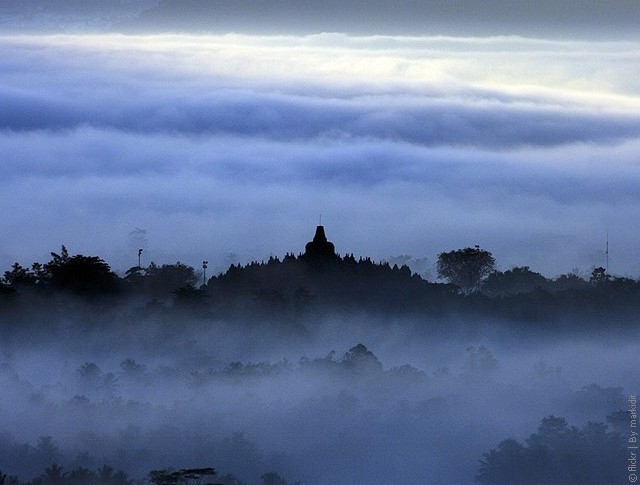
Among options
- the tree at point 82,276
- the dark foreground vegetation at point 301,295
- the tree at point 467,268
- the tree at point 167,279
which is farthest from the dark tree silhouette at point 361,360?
the tree at point 467,268

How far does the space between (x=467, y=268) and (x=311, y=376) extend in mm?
59532

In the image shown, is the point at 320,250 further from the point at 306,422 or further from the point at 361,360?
the point at 306,422

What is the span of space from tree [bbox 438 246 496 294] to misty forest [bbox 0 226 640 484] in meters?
7.00

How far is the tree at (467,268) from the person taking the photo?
7606 inches

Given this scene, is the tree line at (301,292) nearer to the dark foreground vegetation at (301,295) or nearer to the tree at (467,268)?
the dark foreground vegetation at (301,295)

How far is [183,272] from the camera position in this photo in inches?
7141

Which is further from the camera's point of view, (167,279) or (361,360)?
(167,279)

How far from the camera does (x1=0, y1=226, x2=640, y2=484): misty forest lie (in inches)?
4466

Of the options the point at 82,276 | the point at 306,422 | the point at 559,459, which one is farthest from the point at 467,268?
the point at 559,459

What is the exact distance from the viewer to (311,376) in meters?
136

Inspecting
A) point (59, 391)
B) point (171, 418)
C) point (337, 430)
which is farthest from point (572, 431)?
point (59, 391)

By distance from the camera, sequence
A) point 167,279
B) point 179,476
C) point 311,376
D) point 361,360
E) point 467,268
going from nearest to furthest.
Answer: point 179,476 → point 311,376 → point 361,360 → point 167,279 → point 467,268

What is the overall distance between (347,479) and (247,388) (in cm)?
2178

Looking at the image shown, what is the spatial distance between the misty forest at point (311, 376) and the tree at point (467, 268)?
7.00 m
